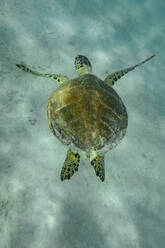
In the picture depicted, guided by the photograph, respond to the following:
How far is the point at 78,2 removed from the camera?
4641 mm

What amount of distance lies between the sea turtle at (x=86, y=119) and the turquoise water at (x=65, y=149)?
0.39 meters

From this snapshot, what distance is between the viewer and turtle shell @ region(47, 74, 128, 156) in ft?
6.51

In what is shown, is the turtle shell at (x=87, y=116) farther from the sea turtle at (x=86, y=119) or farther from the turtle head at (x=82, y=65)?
the turtle head at (x=82, y=65)

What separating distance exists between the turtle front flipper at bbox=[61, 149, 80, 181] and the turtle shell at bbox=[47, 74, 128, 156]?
0.28 meters

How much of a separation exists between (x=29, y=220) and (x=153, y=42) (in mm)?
5240

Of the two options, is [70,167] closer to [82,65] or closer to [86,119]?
[86,119]

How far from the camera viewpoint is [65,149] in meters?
2.58

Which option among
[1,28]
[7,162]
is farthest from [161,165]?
[1,28]

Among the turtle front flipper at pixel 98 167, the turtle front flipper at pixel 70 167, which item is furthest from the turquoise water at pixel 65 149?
the turtle front flipper at pixel 98 167

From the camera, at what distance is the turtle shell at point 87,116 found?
1.98 metres

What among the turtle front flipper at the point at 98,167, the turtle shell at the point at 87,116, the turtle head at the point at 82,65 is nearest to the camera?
the turtle shell at the point at 87,116

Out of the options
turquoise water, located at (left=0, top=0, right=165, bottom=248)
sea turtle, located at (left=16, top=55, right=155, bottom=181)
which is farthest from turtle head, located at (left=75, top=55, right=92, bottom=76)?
sea turtle, located at (left=16, top=55, right=155, bottom=181)

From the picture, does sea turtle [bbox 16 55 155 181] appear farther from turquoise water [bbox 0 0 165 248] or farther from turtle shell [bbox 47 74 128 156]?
turquoise water [bbox 0 0 165 248]

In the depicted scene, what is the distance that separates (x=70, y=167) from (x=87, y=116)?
2.31ft
